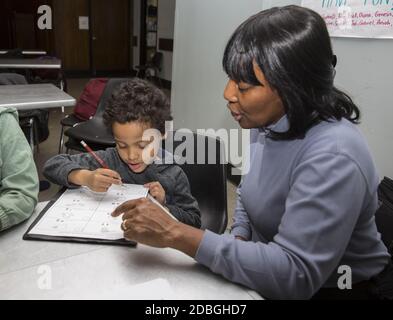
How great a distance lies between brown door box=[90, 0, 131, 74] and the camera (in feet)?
27.5

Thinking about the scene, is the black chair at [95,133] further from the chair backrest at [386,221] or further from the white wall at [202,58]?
the chair backrest at [386,221]

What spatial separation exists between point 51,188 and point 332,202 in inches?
102

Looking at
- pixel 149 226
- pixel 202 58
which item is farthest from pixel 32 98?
pixel 149 226

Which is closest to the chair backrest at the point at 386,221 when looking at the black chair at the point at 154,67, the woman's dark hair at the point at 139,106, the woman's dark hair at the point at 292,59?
the woman's dark hair at the point at 292,59

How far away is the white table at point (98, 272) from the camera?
0.68 m

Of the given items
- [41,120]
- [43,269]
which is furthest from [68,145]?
[43,269]

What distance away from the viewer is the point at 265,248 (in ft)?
2.32

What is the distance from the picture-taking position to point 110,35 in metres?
8.69

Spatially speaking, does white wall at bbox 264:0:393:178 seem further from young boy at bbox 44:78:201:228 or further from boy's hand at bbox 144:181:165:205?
boy's hand at bbox 144:181:165:205

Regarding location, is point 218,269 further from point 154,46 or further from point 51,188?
A: point 154,46

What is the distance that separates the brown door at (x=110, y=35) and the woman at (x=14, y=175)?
803 centimetres

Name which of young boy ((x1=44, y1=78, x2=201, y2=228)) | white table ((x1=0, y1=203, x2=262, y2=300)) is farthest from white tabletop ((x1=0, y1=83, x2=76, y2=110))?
white table ((x1=0, y1=203, x2=262, y2=300))

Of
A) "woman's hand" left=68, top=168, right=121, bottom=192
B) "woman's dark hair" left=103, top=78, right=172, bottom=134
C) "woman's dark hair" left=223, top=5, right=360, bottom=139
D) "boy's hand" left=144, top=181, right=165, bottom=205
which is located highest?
"woman's dark hair" left=223, top=5, right=360, bottom=139

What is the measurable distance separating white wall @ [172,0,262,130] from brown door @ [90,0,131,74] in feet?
18.5
